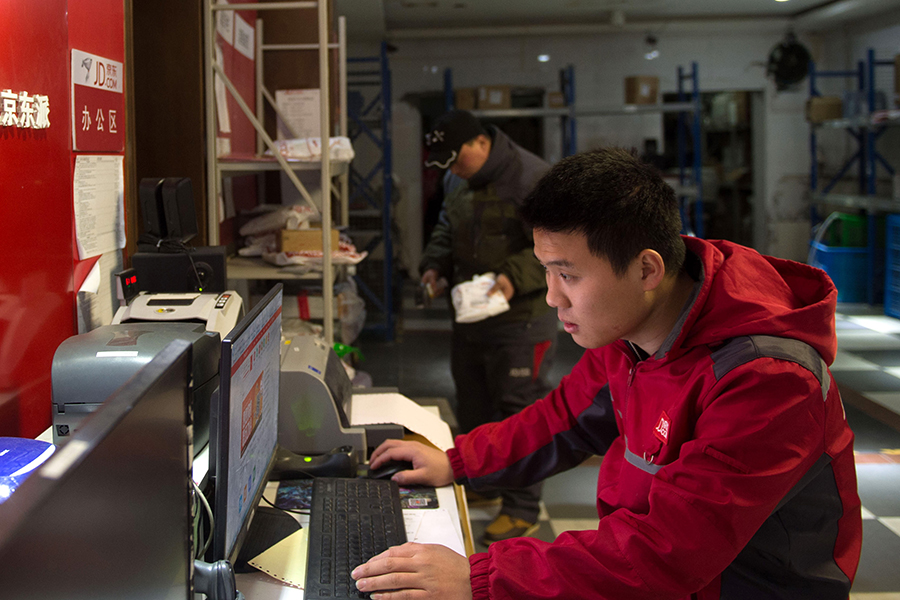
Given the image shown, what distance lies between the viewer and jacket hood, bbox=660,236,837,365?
1062 millimetres

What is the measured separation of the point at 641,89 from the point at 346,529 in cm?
683

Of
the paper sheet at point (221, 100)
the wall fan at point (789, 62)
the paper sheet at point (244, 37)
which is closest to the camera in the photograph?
the paper sheet at point (221, 100)

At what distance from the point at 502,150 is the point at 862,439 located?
2.50 metres

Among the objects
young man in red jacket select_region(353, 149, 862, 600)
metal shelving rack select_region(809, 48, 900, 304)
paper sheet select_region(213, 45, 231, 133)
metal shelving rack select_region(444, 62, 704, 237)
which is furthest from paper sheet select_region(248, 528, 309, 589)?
metal shelving rack select_region(809, 48, 900, 304)

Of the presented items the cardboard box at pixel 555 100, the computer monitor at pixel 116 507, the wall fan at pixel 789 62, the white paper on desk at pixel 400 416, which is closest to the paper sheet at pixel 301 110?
the white paper on desk at pixel 400 416

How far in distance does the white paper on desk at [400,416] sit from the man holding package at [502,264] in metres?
0.84

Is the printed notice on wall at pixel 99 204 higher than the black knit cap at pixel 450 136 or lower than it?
lower

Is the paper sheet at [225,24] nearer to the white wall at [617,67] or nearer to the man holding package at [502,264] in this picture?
the man holding package at [502,264]

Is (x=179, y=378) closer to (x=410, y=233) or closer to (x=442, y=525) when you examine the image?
(x=442, y=525)

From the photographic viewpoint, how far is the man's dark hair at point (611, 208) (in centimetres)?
110

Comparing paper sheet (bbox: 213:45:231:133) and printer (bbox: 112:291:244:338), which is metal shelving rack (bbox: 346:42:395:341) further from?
printer (bbox: 112:291:244:338)

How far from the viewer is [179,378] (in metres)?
0.73

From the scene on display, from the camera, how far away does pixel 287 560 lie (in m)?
1.23

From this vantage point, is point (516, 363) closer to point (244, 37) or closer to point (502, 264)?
point (502, 264)
